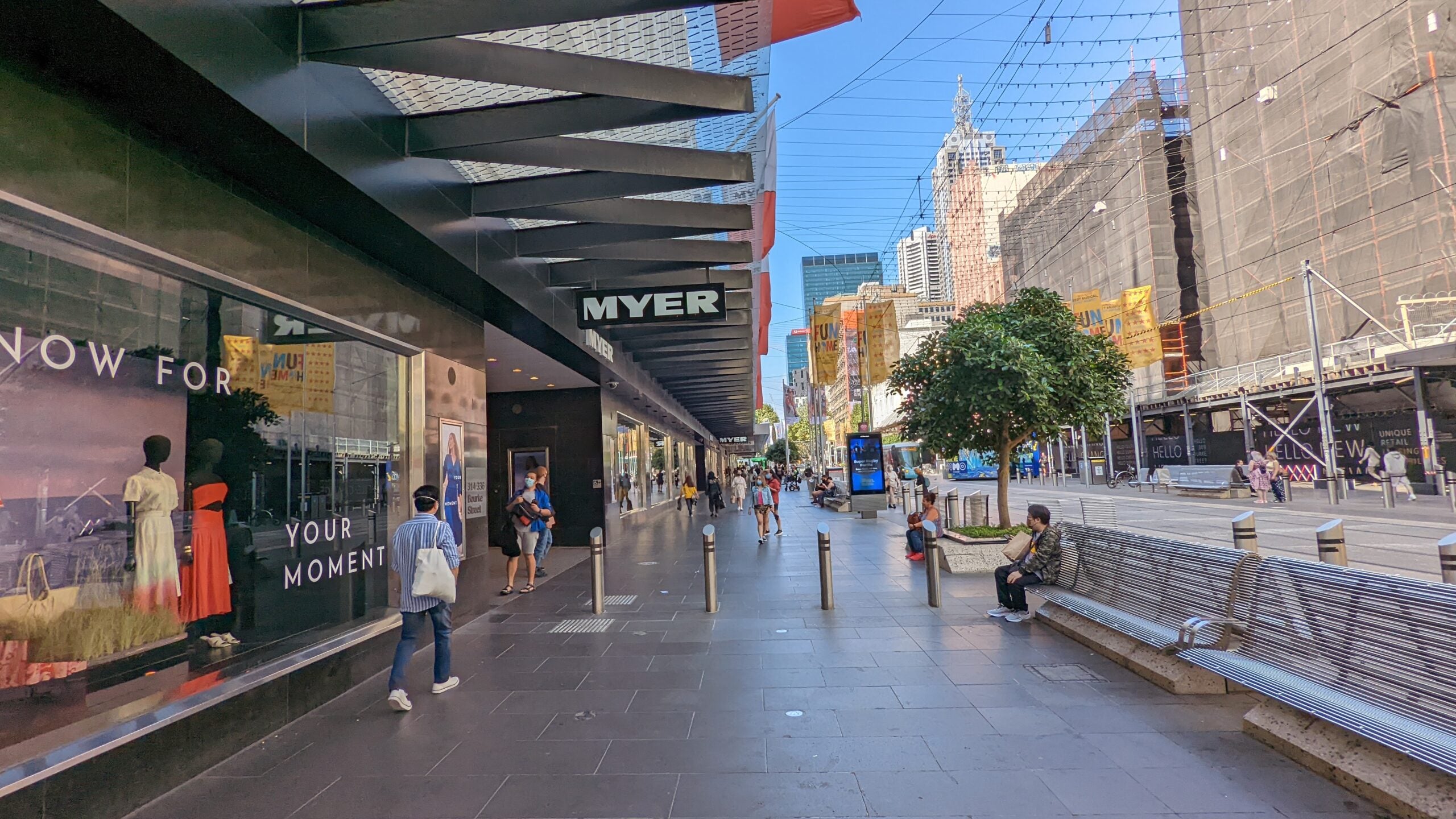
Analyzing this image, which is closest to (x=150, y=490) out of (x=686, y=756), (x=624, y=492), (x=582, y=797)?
(x=582, y=797)

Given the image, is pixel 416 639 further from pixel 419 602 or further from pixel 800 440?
pixel 800 440

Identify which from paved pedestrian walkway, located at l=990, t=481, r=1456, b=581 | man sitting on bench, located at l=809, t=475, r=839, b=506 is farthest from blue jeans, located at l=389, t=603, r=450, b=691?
man sitting on bench, located at l=809, t=475, r=839, b=506

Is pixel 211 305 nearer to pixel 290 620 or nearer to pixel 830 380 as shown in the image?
pixel 290 620

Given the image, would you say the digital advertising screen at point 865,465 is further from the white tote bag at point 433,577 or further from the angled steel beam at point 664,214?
the white tote bag at point 433,577

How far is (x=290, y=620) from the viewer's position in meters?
5.61

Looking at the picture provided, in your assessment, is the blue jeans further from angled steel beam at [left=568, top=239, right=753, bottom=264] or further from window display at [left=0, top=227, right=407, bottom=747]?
angled steel beam at [left=568, top=239, right=753, bottom=264]

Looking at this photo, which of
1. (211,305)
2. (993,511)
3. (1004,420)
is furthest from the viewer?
(993,511)

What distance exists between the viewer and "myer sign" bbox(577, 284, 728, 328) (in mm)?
8781

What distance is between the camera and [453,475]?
8453 millimetres

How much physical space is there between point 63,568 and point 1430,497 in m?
27.8


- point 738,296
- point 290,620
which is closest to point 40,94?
point 290,620

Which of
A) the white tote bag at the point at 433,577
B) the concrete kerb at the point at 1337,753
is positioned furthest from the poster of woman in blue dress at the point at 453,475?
the concrete kerb at the point at 1337,753

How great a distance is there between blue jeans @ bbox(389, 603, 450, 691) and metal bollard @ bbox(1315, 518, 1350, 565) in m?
7.51

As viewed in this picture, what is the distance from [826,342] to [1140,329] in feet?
41.9
